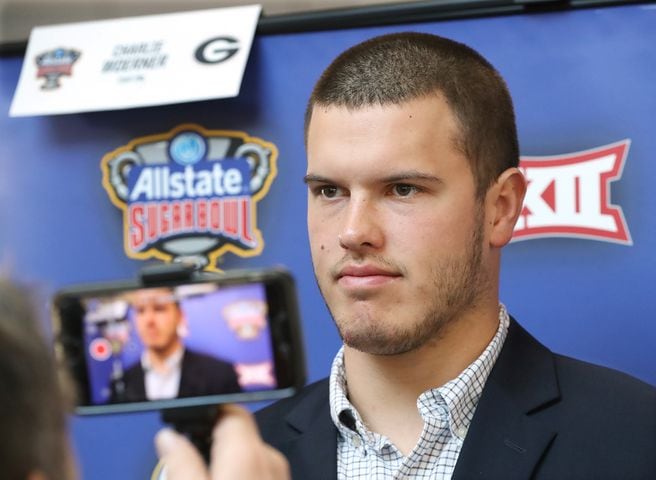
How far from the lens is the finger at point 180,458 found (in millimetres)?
945

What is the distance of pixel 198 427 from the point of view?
99 cm

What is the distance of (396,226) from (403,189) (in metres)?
0.06

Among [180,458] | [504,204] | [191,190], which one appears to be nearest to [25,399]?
[180,458]

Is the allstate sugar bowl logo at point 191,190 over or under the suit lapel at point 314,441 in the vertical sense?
over

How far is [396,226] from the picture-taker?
1621 millimetres

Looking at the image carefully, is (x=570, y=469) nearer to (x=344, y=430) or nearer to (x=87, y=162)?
(x=344, y=430)

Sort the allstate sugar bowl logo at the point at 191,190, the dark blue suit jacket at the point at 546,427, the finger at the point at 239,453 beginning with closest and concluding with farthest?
the finger at the point at 239,453, the dark blue suit jacket at the point at 546,427, the allstate sugar bowl logo at the point at 191,190

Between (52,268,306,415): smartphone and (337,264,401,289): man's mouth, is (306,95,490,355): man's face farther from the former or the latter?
(52,268,306,415): smartphone

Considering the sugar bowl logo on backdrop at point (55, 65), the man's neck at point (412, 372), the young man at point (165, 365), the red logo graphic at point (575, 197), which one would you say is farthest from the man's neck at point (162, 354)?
the sugar bowl logo on backdrop at point (55, 65)

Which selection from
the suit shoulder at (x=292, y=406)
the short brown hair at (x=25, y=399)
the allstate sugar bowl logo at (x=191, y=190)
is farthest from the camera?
the allstate sugar bowl logo at (x=191, y=190)

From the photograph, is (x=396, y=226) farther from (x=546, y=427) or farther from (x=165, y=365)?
(x=165, y=365)

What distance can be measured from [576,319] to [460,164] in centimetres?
36

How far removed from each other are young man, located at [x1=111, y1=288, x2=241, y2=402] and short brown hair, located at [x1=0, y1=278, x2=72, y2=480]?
17 cm

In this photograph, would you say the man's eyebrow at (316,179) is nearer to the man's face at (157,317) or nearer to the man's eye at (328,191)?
the man's eye at (328,191)
